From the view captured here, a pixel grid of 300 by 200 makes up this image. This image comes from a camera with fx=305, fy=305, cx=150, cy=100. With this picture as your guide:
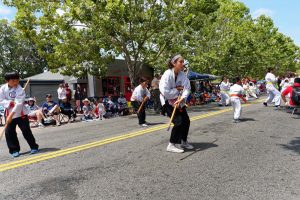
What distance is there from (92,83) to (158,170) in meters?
21.2

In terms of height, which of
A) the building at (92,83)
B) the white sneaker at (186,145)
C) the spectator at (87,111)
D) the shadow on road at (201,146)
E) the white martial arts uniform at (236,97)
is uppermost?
the building at (92,83)

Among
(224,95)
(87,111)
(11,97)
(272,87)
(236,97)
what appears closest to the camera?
(11,97)

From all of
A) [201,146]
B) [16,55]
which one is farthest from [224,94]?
[16,55]

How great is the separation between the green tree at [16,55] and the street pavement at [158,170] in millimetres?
46352

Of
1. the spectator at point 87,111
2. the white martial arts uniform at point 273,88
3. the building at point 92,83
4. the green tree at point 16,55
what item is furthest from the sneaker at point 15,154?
the green tree at point 16,55

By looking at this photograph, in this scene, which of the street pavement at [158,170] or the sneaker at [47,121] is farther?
the sneaker at [47,121]

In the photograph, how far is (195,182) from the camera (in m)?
4.33

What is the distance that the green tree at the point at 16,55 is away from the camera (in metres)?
49.2

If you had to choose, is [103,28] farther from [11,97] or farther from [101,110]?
[11,97]

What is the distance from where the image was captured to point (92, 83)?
2542 centimetres

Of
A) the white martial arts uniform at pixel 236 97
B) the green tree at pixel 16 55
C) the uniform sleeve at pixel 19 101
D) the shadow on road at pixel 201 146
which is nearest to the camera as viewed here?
the shadow on road at pixel 201 146

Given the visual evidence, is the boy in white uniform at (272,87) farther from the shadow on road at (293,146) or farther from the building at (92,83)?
the building at (92,83)

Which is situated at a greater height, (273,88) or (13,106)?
(273,88)

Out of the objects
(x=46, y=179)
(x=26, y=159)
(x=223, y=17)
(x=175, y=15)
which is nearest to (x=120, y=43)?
(x=175, y=15)
